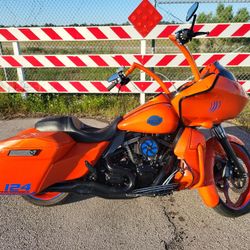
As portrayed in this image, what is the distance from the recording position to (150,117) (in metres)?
2.32

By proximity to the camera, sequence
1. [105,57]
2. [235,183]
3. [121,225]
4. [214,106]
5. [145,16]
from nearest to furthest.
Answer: [214,106], [121,225], [235,183], [145,16], [105,57]

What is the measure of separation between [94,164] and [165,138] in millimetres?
661

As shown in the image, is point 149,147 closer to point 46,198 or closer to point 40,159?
point 40,159

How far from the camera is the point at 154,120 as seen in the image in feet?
7.61

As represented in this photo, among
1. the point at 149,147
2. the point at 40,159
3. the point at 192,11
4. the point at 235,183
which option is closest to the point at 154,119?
the point at 149,147

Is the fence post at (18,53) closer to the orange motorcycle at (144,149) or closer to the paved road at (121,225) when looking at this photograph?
the paved road at (121,225)

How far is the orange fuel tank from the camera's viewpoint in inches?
91.5

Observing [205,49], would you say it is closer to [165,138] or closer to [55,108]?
[55,108]

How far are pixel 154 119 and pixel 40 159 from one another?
3.22ft

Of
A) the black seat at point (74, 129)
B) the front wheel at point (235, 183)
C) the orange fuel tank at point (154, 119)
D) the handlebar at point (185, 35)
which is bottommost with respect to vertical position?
the front wheel at point (235, 183)

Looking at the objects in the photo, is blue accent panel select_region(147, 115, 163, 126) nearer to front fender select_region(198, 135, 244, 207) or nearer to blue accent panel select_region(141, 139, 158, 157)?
blue accent panel select_region(141, 139, 158, 157)

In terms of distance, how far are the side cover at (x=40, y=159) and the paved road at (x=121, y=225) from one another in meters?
0.43

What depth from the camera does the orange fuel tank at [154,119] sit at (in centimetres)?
232

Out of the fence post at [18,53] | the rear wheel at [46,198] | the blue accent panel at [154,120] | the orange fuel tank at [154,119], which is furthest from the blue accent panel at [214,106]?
the fence post at [18,53]
